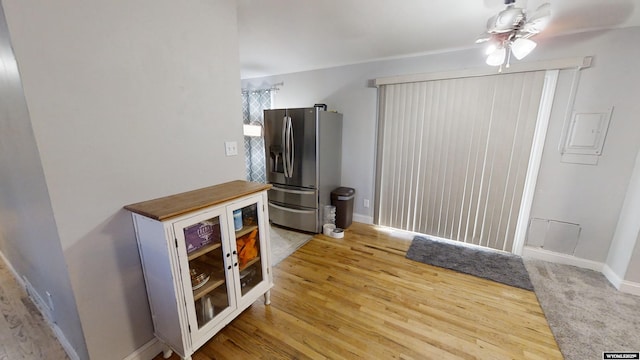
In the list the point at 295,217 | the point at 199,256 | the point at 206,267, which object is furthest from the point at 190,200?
the point at 295,217

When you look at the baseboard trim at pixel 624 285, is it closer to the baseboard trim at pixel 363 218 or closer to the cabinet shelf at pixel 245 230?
the baseboard trim at pixel 363 218

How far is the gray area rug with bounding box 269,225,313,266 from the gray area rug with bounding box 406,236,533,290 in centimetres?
134

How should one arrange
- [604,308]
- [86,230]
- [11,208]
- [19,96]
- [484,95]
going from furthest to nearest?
[484,95], [604,308], [11,208], [86,230], [19,96]

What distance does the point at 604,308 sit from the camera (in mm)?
1900

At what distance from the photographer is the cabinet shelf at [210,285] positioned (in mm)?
1393

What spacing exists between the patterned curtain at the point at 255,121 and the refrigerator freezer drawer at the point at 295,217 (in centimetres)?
94

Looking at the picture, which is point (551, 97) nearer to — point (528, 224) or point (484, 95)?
point (484, 95)

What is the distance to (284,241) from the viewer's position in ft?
10.0

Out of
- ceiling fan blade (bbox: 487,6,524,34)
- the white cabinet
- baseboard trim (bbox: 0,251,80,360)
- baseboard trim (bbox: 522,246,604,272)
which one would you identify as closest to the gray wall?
baseboard trim (bbox: 0,251,80,360)

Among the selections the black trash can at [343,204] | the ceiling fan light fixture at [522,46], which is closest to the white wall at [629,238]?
the ceiling fan light fixture at [522,46]

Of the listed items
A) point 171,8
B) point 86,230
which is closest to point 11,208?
point 86,230

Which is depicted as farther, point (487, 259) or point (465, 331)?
point (487, 259)

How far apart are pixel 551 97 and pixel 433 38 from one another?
131cm

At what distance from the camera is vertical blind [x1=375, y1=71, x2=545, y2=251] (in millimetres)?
2488
